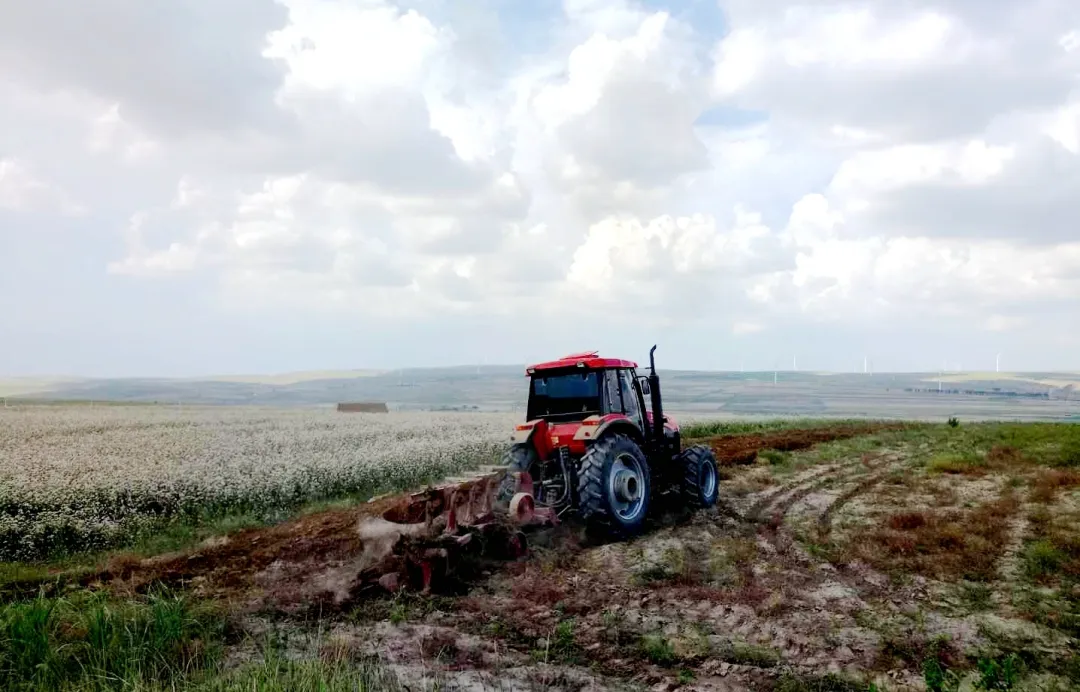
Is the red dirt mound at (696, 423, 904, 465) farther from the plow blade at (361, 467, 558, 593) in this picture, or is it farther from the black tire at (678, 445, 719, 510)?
the plow blade at (361, 467, 558, 593)

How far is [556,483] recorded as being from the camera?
10.2m

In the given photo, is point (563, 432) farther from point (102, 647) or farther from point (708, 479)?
point (102, 647)

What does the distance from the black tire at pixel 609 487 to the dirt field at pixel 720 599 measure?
32cm

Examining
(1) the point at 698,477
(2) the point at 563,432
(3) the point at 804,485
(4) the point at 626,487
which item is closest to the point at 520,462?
→ (2) the point at 563,432

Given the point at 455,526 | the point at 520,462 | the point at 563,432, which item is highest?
the point at 563,432

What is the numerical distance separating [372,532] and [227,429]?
16.6 meters

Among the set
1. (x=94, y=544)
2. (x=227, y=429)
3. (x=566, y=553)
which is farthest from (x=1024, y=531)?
(x=227, y=429)

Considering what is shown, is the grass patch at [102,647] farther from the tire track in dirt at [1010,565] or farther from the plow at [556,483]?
the tire track in dirt at [1010,565]

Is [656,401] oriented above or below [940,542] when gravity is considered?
above

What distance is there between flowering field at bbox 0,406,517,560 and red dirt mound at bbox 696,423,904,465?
570 centimetres

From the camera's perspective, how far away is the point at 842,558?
9281 millimetres

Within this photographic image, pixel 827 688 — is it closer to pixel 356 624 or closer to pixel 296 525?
pixel 356 624

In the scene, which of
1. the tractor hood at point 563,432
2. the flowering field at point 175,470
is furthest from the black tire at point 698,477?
the flowering field at point 175,470

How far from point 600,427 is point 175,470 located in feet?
26.5
